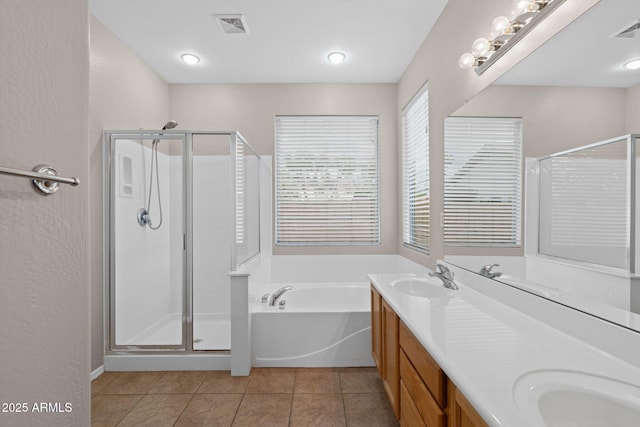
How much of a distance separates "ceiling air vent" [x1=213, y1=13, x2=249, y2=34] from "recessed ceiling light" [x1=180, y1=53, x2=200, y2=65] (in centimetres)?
56

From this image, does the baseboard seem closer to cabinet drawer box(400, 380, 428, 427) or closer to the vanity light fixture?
cabinet drawer box(400, 380, 428, 427)

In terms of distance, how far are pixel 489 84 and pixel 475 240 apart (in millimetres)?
838

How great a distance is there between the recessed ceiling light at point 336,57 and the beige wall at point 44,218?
2.42 meters

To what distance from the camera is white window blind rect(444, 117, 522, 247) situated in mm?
1526

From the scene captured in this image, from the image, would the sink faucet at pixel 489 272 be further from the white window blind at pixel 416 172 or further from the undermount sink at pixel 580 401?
the white window blind at pixel 416 172

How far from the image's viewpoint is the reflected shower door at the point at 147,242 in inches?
104

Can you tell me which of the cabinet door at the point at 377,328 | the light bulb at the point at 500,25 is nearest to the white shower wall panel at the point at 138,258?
the cabinet door at the point at 377,328

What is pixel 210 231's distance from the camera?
2.67 metres

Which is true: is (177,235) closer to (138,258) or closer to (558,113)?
(138,258)

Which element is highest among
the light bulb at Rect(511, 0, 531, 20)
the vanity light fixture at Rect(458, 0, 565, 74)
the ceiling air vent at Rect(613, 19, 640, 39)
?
the light bulb at Rect(511, 0, 531, 20)

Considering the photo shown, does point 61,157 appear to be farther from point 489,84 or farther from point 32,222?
point 489,84

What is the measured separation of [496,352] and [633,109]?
823mm

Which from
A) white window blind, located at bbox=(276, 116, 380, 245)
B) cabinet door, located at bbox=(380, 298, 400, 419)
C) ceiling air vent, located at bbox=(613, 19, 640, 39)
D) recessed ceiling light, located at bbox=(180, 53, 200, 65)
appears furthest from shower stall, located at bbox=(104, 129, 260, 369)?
ceiling air vent, located at bbox=(613, 19, 640, 39)

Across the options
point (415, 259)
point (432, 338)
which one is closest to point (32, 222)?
point (432, 338)
